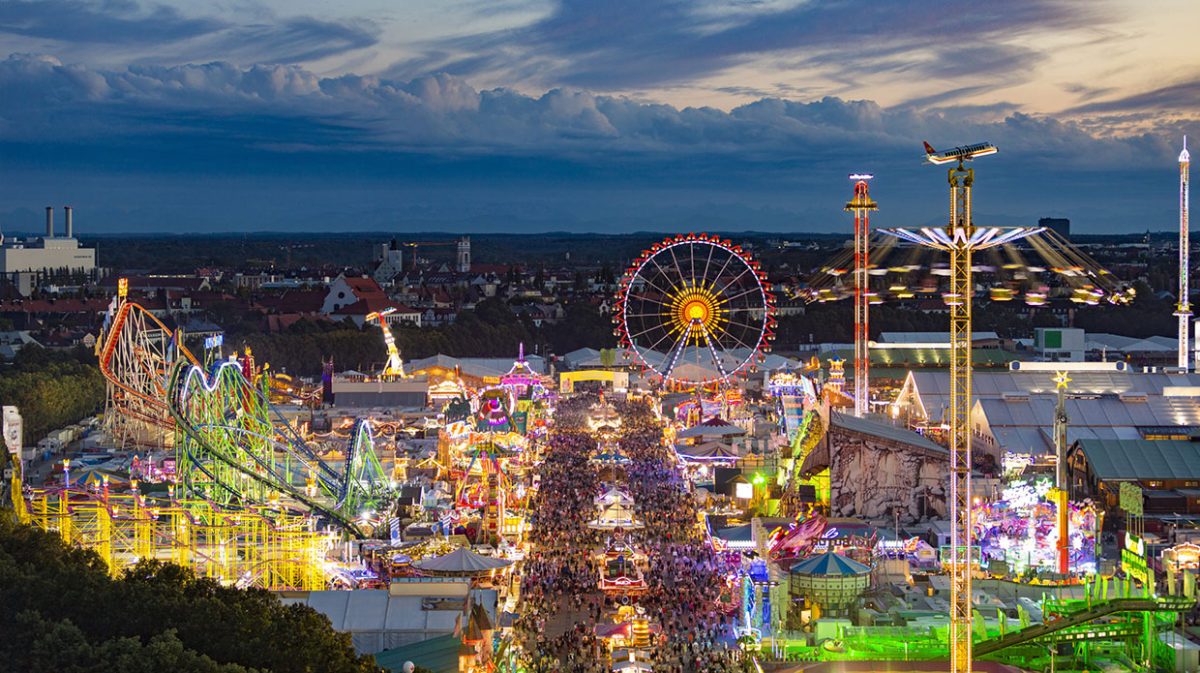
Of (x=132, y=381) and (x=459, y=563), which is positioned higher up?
(x=132, y=381)

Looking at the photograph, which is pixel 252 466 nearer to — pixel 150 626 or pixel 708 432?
pixel 150 626

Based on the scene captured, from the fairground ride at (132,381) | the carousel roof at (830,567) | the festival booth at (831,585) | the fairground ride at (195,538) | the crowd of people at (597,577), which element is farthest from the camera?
the fairground ride at (132,381)

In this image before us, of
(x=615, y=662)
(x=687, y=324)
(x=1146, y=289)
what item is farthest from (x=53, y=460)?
(x=1146, y=289)

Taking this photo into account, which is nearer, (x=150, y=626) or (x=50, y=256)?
(x=150, y=626)

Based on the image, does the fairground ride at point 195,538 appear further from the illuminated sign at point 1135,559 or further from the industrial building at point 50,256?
the industrial building at point 50,256

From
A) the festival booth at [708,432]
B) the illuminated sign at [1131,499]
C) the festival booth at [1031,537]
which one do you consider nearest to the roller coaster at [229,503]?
the festival booth at [708,432]

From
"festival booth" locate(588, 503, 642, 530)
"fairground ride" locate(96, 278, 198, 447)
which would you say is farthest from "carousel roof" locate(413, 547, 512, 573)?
"fairground ride" locate(96, 278, 198, 447)

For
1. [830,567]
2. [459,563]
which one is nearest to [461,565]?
[459,563]
